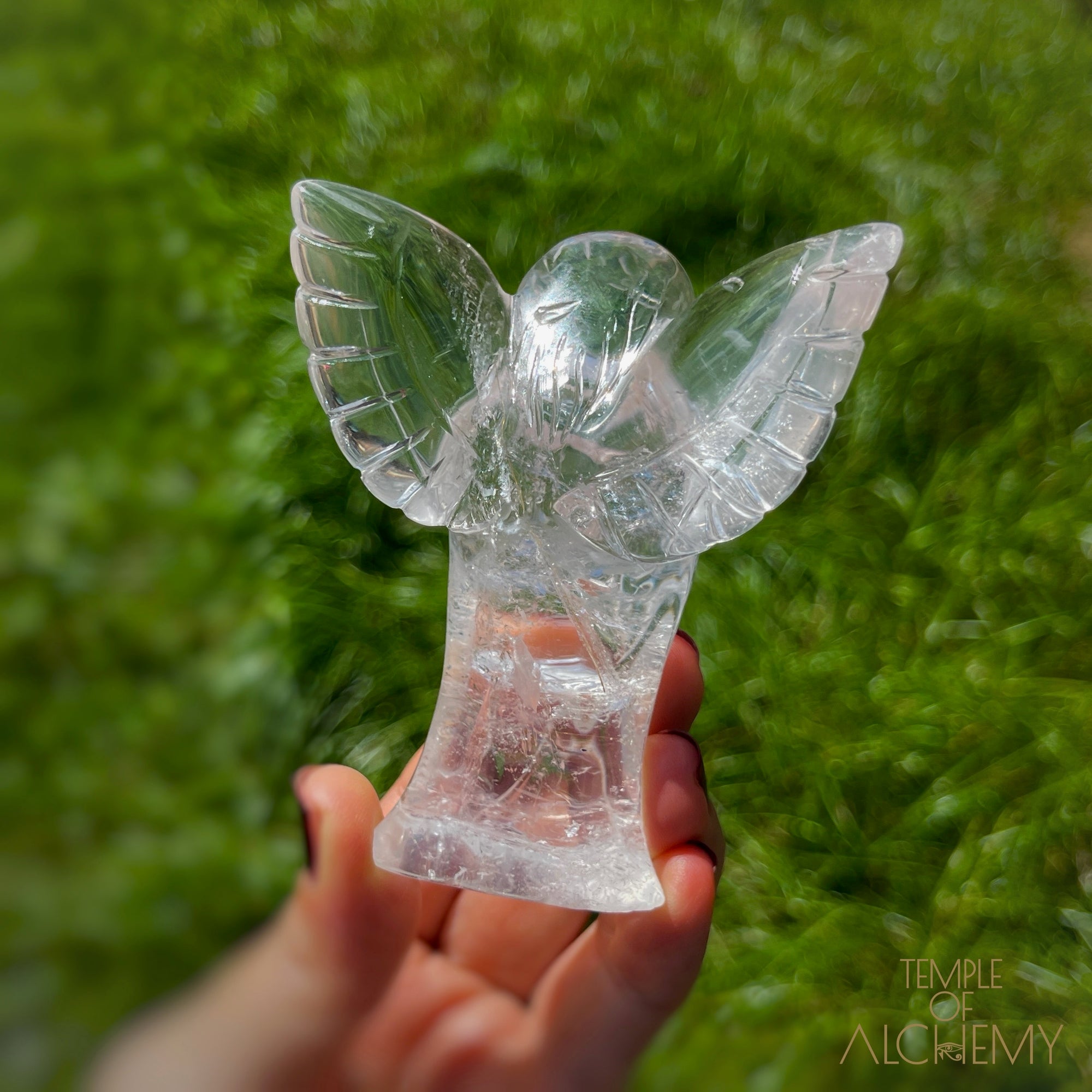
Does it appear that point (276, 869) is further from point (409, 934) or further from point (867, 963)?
point (867, 963)

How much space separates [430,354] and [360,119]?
129 cm

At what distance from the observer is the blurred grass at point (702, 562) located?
130 centimetres

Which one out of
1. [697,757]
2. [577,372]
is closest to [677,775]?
[697,757]

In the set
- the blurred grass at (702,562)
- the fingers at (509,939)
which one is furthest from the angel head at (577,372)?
the blurred grass at (702,562)

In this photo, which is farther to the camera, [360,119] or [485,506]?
[360,119]

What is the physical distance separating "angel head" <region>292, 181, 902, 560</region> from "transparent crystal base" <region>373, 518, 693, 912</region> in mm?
50

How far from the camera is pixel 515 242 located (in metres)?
1.66

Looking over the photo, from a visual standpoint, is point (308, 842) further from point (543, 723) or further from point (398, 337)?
point (398, 337)

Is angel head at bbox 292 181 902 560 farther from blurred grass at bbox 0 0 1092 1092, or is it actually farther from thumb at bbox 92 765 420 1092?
blurred grass at bbox 0 0 1092 1092

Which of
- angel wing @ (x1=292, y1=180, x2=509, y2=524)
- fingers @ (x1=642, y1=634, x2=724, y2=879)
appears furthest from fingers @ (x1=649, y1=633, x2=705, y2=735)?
angel wing @ (x1=292, y1=180, x2=509, y2=524)

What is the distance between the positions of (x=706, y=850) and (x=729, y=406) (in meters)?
0.46

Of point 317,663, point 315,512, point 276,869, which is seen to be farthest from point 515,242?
point 276,869

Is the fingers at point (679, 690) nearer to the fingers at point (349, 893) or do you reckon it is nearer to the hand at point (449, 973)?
the hand at point (449, 973)

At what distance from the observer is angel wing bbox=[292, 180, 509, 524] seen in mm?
711
